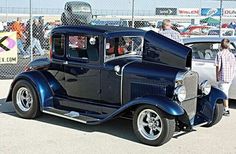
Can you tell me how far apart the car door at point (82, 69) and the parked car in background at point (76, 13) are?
11178 mm

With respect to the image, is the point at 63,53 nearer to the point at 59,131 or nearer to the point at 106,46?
the point at 106,46

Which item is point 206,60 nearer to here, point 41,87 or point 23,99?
point 41,87

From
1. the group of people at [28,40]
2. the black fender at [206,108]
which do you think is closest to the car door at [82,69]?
the black fender at [206,108]

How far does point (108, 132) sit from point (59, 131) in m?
0.80

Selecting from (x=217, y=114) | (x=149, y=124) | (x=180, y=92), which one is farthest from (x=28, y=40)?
(x=180, y=92)

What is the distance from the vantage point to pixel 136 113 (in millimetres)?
5828

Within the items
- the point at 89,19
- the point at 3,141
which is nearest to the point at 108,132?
the point at 3,141

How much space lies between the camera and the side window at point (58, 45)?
6.95m

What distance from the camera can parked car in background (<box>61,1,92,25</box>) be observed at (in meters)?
18.3

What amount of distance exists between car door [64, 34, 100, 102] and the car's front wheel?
95 centimetres

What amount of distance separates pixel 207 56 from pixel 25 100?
3867mm

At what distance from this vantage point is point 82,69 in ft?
21.6

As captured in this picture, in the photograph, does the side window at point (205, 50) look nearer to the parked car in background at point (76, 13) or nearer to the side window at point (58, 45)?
the side window at point (58, 45)

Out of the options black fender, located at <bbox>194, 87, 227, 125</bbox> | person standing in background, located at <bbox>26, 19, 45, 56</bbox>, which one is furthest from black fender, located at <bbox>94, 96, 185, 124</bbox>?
person standing in background, located at <bbox>26, 19, 45, 56</bbox>
